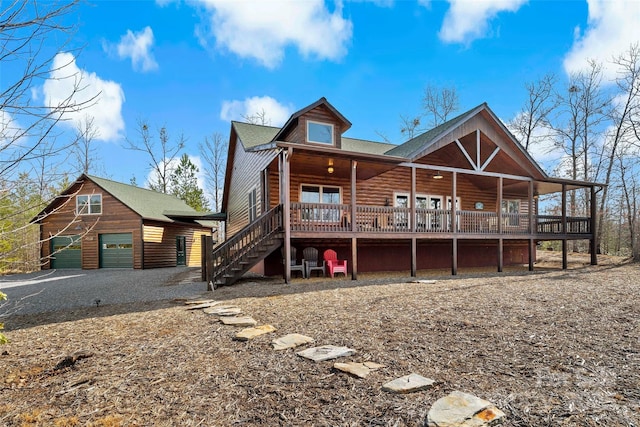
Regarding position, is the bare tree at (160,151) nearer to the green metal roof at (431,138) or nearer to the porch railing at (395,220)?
the porch railing at (395,220)

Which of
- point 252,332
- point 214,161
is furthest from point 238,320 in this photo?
point 214,161

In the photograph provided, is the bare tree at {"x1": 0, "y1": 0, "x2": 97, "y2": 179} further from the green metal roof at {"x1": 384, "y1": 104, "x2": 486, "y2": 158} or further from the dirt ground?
the green metal roof at {"x1": 384, "y1": 104, "x2": 486, "y2": 158}

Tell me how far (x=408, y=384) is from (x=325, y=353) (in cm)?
115

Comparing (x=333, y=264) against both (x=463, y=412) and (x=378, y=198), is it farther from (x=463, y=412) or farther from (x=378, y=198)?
(x=463, y=412)

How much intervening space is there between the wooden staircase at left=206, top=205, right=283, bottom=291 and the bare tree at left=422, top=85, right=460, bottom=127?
78.7 feet

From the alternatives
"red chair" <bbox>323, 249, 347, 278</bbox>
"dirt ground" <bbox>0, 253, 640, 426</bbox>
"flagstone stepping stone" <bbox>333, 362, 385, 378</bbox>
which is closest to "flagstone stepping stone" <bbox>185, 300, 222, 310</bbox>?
"dirt ground" <bbox>0, 253, 640, 426</bbox>

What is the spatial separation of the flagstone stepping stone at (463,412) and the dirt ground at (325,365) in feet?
0.30

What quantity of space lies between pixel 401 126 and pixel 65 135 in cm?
2966

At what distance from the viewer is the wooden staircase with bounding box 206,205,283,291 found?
9.58 m

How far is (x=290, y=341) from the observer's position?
14.2 ft

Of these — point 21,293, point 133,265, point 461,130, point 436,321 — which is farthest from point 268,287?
point 133,265

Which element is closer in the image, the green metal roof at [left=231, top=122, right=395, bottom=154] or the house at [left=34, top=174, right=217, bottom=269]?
the green metal roof at [left=231, top=122, right=395, bottom=154]

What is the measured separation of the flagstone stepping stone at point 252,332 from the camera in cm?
451

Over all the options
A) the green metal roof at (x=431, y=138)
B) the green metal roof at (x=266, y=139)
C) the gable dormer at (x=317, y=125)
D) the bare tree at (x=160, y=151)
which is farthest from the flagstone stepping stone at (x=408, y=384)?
the bare tree at (x=160, y=151)
